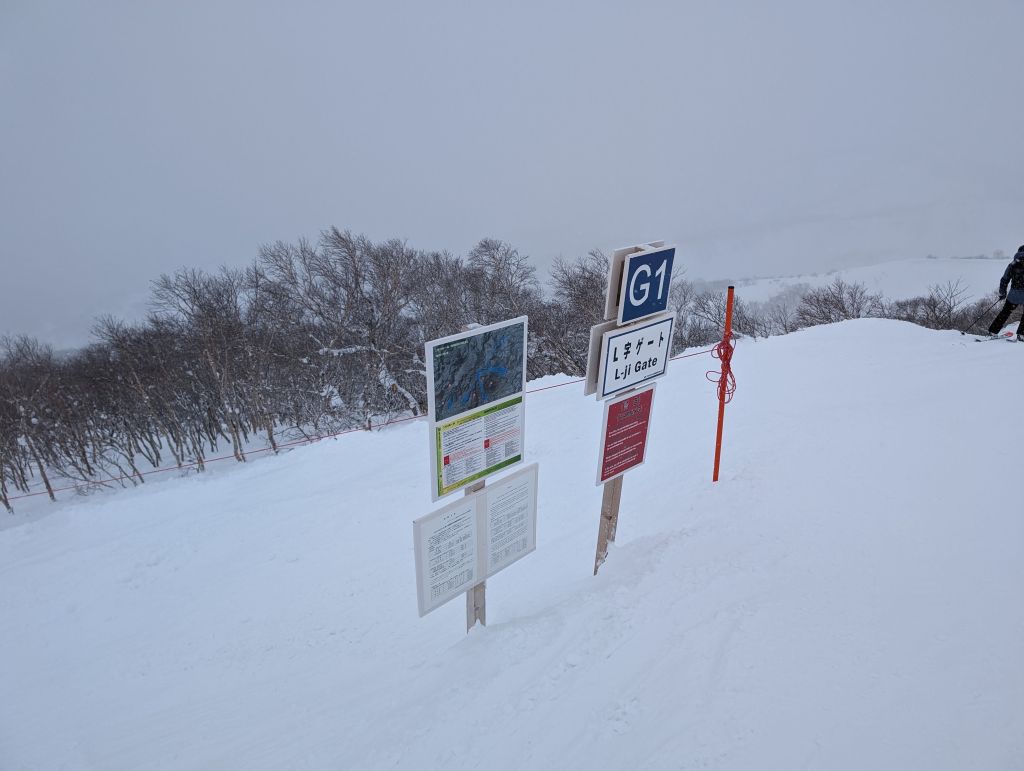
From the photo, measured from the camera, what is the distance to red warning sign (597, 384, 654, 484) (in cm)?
488

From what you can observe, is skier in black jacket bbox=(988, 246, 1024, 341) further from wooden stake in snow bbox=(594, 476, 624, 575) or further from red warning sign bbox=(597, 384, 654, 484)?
wooden stake in snow bbox=(594, 476, 624, 575)

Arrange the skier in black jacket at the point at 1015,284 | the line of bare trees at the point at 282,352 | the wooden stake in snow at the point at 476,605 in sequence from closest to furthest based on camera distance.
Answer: the wooden stake in snow at the point at 476,605 < the skier in black jacket at the point at 1015,284 < the line of bare trees at the point at 282,352

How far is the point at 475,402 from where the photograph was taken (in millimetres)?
4168

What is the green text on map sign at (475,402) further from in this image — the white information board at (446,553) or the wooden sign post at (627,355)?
the wooden sign post at (627,355)

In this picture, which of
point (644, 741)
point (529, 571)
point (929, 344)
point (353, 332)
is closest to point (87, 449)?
point (353, 332)

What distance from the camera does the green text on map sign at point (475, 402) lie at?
388 cm

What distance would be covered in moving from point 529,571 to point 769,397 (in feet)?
19.0

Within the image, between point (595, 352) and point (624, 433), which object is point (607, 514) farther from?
point (595, 352)

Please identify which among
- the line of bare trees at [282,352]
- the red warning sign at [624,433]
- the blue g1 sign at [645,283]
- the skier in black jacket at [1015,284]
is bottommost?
the line of bare trees at [282,352]

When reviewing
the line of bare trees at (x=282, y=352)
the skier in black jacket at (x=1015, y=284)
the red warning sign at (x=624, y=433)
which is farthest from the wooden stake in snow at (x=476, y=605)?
the line of bare trees at (x=282, y=352)

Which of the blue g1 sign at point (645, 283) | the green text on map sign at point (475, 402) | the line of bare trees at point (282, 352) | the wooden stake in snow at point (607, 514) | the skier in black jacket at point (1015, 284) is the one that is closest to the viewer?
the green text on map sign at point (475, 402)

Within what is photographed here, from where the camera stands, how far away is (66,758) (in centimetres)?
472

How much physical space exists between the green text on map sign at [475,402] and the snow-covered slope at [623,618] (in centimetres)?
162

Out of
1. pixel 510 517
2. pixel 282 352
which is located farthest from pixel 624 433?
pixel 282 352
